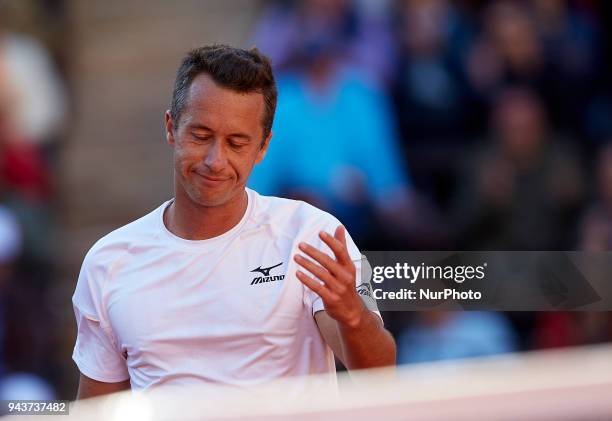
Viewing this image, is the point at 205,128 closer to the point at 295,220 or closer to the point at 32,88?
the point at 295,220

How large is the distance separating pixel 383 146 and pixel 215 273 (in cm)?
294

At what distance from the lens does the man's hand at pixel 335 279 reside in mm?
2598

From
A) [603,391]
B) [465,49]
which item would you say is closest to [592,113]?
[465,49]

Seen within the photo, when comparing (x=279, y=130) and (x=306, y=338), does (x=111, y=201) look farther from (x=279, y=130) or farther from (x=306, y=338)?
(x=306, y=338)

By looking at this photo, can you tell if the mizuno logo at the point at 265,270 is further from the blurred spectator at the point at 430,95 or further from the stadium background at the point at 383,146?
the blurred spectator at the point at 430,95

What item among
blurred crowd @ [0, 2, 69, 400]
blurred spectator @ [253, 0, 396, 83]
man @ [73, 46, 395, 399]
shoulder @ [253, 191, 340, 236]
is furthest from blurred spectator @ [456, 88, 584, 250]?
man @ [73, 46, 395, 399]

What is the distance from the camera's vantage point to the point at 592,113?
241 inches

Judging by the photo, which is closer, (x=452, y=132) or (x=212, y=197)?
(x=212, y=197)

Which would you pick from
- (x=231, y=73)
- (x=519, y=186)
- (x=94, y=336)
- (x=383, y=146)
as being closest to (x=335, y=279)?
(x=231, y=73)

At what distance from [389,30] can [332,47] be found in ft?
2.10

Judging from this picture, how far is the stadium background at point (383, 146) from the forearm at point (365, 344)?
6.87 ft

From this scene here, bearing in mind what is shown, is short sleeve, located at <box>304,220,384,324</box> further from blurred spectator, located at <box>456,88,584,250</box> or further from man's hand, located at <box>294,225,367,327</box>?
blurred spectator, located at <box>456,88,584,250</box>

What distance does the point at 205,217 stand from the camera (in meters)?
2.98

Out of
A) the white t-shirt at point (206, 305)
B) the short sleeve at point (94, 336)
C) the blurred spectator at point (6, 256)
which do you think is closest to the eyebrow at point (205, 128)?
the white t-shirt at point (206, 305)
